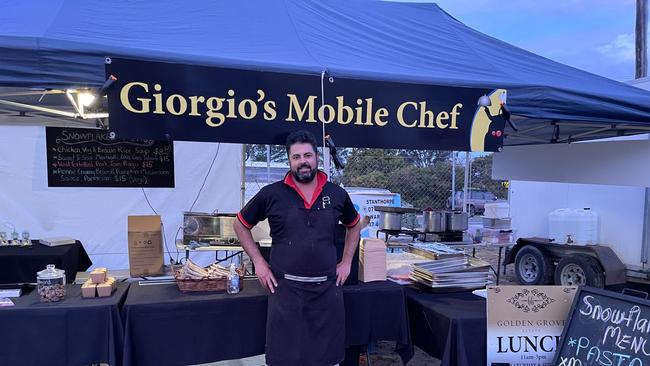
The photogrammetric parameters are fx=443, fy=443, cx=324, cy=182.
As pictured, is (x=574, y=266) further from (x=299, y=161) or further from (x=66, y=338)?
(x=66, y=338)

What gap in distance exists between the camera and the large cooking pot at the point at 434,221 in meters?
5.20

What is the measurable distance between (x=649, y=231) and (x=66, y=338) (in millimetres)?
5833

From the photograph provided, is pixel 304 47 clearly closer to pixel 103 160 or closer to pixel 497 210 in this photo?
pixel 103 160

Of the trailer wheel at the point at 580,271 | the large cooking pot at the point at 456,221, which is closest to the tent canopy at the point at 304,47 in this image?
the large cooking pot at the point at 456,221

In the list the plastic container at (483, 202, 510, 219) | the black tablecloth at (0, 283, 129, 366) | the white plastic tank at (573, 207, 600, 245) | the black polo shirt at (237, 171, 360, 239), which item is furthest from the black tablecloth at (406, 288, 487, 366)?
the plastic container at (483, 202, 510, 219)

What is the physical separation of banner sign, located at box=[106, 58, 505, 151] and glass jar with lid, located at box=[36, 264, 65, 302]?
0.88m

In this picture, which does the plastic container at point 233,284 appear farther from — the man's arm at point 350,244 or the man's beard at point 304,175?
the man's beard at point 304,175

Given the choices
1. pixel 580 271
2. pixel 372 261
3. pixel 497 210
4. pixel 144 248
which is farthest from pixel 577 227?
pixel 144 248

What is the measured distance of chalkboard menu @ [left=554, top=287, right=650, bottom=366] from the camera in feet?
7.22

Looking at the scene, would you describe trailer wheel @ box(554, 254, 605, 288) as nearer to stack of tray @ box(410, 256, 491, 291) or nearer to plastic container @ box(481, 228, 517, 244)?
plastic container @ box(481, 228, 517, 244)

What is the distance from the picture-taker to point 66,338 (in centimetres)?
232

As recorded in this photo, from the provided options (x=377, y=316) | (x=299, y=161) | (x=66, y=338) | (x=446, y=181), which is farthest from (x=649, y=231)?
(x=446, y=181)

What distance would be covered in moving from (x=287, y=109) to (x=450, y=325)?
1547mm

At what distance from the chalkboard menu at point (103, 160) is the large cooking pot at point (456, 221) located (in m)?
3.17
